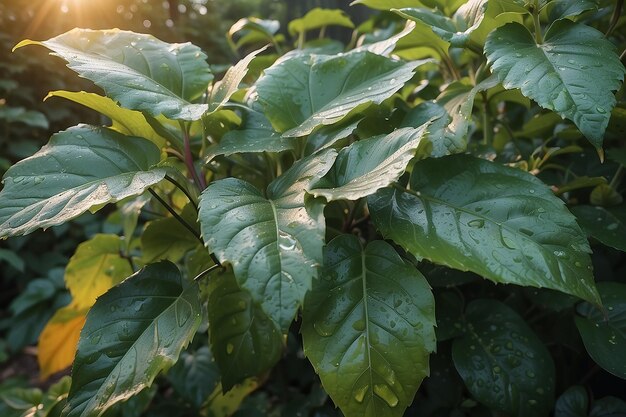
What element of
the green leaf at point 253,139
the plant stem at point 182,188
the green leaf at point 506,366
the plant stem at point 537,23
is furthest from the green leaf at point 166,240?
the plant stem at point 537,23

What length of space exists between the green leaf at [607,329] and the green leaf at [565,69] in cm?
33

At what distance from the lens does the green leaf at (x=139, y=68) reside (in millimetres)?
726

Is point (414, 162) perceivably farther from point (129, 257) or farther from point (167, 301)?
point (129, 257)

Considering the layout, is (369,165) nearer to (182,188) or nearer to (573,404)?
(182,188)

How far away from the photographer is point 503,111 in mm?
1297

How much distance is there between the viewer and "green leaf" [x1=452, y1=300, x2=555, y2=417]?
76 centimetres

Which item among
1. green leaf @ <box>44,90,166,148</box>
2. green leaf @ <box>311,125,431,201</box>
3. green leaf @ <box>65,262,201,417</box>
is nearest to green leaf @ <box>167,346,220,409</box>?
green leaf @ <box>65,262,201,417</box>

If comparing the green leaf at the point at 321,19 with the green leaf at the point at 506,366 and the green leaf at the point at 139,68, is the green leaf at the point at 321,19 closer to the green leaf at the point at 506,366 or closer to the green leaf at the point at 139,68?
the green leaf at the point at 139,68

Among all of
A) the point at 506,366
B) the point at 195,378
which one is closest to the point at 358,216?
the point at 506,366

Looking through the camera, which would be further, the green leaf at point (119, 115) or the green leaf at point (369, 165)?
the green leaf at point (119, 115)

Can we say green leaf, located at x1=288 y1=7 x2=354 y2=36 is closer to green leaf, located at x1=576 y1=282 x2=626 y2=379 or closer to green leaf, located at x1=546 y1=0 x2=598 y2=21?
green leaf, located at x1=546 y1=0 x2=598 y2=21

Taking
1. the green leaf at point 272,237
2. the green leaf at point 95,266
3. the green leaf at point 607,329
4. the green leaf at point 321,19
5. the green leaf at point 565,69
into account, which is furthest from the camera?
the green leaf at point 321,19

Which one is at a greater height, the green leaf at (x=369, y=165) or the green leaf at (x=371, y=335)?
the green leaf at (x=369, y=165)

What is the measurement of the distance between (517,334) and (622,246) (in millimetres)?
223
